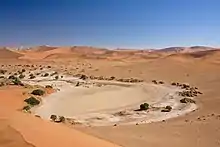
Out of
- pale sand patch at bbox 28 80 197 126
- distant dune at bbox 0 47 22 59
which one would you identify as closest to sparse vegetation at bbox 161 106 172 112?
pale sand patch at bbox 28 80 197 126

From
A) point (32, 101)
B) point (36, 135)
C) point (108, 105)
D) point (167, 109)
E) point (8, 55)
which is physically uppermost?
point (8, 55)

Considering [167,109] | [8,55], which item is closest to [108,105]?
[167,109]

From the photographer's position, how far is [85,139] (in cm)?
1287

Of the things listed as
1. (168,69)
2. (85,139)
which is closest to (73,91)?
(85,139)

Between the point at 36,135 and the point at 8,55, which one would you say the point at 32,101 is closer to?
the point at 36,135

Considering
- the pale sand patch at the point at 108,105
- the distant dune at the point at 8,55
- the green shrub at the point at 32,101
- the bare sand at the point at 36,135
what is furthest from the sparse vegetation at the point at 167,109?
the distant dune at the point at 8,55

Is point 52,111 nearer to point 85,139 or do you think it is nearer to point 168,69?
point 85,139

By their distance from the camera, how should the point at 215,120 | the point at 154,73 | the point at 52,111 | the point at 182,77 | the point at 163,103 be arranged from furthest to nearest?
the point at 154,73
the point at 182,77
the point at 163,103
the point at 52,111
the point at 215,120

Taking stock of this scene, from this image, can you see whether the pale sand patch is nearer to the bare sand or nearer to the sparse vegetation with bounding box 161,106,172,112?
the sparse vegetation with bounding box 161,106,172,112

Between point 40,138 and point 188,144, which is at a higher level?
point 40,138

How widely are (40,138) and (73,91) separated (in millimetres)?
26362

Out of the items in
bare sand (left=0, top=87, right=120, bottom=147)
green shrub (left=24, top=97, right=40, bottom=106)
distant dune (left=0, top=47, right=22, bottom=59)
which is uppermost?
distant dune (left=0, top=47, right=22, bottom=59)

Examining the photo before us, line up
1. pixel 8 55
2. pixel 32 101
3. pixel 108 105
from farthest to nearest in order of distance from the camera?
1. pixel 8 55
2. pixel 108 105
3. pixel 32 101

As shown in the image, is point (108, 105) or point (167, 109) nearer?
point (167, 109)
